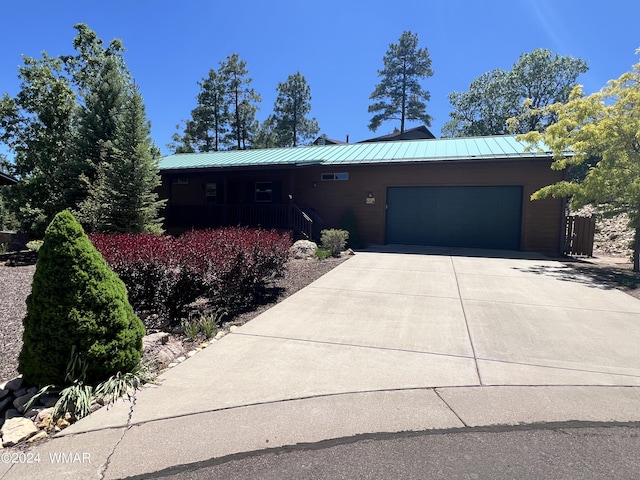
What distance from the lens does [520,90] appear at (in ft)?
107

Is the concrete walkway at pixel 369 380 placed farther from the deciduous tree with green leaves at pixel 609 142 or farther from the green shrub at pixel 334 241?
the green shrub at pixel 334 241

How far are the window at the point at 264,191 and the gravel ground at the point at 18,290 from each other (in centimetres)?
702

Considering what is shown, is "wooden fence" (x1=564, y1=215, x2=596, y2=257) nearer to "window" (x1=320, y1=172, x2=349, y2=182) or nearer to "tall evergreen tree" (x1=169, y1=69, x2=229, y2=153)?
"window" (x1=320, y1=172, x2=349, y2=182)

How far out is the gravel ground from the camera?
4199 mm

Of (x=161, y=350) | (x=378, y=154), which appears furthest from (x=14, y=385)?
(x=378, y=154)

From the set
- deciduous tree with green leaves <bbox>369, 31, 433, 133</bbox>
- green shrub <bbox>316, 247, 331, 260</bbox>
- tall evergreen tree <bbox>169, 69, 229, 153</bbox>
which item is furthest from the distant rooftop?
green shrub <bbox>316, 247, 331, 260</bbox>

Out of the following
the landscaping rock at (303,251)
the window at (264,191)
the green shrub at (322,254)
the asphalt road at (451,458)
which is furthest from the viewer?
the window at (264,191)

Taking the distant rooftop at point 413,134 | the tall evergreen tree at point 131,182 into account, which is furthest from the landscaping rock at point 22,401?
the distant rooftop at point 413,134

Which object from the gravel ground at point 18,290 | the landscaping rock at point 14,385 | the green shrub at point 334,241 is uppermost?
the green shrub at point 334,241

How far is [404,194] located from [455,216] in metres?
2.16

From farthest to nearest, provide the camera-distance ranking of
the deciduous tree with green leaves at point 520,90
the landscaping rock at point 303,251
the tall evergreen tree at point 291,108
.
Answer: the tall evergreen tree at point 291,108 → the deciduous tree with green leaves at point 520,90 → the landscaping rock at point 303,251

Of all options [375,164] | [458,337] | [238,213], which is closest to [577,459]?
[458,337]

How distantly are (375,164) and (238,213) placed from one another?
6077mm

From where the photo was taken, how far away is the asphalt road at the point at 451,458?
2.13 m
